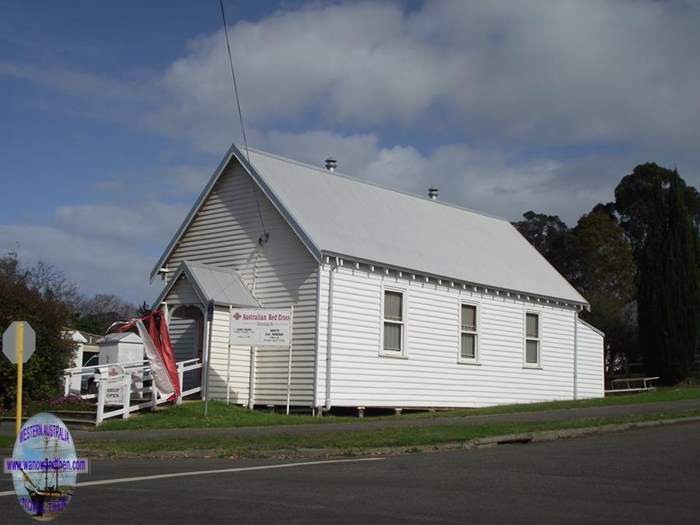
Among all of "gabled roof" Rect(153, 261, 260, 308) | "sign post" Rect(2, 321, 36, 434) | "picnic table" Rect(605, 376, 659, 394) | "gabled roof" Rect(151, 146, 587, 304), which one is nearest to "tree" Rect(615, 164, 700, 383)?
"picnic table" Rect(605, 376, 659, 394)

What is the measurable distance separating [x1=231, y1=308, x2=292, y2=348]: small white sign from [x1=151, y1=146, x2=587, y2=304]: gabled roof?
1895 mm

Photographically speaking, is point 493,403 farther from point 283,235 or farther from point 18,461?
point 18,461

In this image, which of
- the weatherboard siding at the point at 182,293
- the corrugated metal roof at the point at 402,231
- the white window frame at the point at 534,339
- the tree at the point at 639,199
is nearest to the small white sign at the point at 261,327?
the weatherboard siding at the point at 182,293

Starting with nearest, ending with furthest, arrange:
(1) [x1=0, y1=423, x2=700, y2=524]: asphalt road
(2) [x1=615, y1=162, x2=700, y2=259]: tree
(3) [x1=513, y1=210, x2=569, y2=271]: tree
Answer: (1) [x1=0, y1=423, x2=700, y2=524]: asphalt road → (2) [x1=615, y1=162, x2=700, y2=259]: tree → (3) [x1=513, y1=210, x2=569, y2=271]: tree

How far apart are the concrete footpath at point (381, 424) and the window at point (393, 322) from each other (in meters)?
3.91

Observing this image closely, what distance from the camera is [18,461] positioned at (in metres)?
6.84

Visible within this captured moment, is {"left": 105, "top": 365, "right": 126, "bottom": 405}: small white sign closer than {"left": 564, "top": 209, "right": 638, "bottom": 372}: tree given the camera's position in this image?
Yes

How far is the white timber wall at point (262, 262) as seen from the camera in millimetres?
24266

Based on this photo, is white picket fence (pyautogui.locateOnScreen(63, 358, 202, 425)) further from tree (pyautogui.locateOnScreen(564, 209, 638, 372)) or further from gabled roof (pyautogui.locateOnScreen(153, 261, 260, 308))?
tree (pyautogui.locateOnScreen(564, 209, 638, 372))

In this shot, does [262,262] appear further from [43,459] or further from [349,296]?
[43,459]

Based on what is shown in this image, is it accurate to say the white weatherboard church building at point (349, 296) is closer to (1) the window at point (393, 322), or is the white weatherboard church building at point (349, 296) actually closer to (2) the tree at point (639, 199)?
(1) the window at point (393, 322)

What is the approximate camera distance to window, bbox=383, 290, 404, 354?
2578 cm

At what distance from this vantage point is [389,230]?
27.7 m

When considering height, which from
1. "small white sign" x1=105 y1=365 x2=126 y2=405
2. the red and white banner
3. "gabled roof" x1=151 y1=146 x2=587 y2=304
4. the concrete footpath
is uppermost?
"gabled roof" x1=151 y1=146 x2=587 y2=304
